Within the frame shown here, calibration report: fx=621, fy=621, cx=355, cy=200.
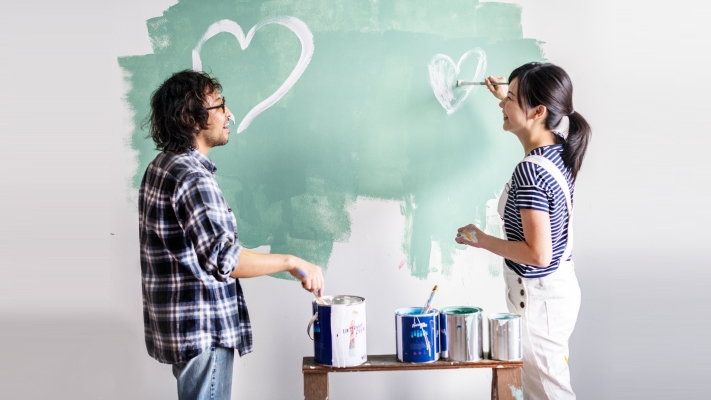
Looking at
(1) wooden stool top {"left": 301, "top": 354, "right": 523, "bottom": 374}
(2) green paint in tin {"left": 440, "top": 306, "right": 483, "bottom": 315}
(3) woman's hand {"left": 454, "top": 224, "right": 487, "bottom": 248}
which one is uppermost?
(3) woman's hand {"left": 454, "top": 224, "right": 487, "bottom": 248}

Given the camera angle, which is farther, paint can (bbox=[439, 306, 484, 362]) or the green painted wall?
the green painted wall

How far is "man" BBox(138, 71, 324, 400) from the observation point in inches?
54.7

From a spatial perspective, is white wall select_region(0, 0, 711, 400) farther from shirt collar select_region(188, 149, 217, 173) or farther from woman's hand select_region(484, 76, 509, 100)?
shirt collar select_region(188, 149, 217, 173)

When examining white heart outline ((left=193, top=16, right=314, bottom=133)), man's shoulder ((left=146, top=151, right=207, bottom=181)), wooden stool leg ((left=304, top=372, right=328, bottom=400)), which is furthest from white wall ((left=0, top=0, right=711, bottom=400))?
man's shoulder ((left=146, top=151, right=207, bottom=181))

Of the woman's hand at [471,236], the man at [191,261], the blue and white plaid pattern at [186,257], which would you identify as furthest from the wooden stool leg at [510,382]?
the blue and white plaid pattern at [186,257]

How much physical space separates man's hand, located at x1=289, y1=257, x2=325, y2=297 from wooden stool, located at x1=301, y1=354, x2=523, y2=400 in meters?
0.20

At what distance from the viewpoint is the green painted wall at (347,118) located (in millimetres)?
2062

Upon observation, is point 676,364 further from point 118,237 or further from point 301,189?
point 118,237

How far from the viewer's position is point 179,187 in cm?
140

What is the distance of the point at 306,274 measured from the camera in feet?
5.02

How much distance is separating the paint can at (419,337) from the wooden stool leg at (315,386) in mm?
211

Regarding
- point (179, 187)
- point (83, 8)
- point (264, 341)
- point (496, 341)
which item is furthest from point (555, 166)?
point (83, 8)

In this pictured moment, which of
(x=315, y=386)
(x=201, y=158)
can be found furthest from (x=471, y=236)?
(x=201, y=158)

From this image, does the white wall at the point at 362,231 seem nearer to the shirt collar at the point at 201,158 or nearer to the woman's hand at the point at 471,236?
the woman's hand at the point at 471,236
